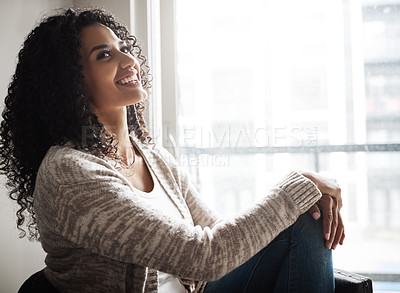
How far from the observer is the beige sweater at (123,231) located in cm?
90

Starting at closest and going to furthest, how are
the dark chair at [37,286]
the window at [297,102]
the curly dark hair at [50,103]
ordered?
the dark chair at [37,286] → the curly dark hair at [50,103] → the window at [297,102]

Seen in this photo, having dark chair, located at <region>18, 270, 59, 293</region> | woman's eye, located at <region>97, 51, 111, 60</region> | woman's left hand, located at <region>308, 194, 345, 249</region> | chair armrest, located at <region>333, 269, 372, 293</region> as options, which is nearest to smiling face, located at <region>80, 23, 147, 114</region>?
woman's eye, located at <region>97, 51, 111, 60</region>

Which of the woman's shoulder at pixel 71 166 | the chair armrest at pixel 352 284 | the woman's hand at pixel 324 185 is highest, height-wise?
the woman's shoulder at pixel 71 166

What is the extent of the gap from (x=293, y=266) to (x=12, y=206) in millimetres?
947

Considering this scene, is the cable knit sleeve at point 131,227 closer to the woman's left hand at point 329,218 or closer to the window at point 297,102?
the woman's left hand at point 329,218

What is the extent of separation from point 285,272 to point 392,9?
4.30 ft

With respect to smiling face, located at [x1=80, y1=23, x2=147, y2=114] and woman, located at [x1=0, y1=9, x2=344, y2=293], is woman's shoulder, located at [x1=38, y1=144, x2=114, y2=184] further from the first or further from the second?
smiling face, located at [x1=80, y1=23, x2=147, y2=114]

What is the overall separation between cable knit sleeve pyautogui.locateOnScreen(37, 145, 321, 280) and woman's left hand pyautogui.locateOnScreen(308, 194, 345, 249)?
0.47 feet

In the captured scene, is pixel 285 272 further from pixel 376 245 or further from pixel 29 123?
pixel 376 245

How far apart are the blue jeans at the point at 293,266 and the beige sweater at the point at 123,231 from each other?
0.10m

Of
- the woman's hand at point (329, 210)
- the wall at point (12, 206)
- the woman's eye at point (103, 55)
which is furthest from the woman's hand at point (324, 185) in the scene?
the wall at point (12, 206)

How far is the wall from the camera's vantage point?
4.45 ft

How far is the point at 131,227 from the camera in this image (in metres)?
0.89

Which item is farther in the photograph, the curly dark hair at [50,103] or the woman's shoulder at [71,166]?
the curly dark hair at [50,103]
